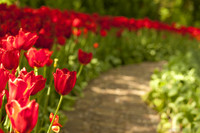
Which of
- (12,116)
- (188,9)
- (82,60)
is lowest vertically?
(188,9)

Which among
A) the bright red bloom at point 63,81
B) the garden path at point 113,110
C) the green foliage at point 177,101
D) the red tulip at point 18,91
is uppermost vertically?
the red tulip at point 18,91

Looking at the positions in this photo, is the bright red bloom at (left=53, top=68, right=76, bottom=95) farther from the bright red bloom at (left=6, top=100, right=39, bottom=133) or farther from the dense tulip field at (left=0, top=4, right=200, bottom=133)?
the bright red bloom at (left=6, top=100, right=39, bottom=133)

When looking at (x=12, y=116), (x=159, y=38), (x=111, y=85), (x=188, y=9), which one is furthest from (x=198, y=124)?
(x=188, y=9)

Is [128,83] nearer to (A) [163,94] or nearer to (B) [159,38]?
(A) [163,94]

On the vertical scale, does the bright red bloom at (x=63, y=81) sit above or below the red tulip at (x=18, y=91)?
below

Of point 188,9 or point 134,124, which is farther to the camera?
point 188,9

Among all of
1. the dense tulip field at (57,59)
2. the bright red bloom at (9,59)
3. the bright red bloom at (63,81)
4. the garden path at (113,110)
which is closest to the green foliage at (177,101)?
the dense tulip field at (57,59)

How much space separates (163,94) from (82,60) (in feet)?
6.22

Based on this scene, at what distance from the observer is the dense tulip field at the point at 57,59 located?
1.12 m

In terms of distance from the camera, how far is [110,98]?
3971mm

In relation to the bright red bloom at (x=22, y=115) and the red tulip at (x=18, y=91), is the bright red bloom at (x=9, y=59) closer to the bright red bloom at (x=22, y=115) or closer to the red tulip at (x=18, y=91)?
the red tulip at (x=18, y=91)

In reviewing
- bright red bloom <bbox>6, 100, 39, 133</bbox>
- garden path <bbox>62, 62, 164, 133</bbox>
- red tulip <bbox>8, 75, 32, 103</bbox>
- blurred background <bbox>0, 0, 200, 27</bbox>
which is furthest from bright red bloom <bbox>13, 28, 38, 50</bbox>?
blurred background <bbox>0, 0, 200, 27</bbox>

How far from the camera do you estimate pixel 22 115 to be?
0.87 m

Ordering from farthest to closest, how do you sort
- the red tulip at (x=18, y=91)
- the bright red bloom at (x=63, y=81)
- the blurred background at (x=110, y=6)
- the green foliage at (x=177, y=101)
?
the blurred background at (x=110, y=6), the green foliage at (x=177, y=101), the bright red bloom at (x=63, y=81), the red tulip at (x=18, y=91)
